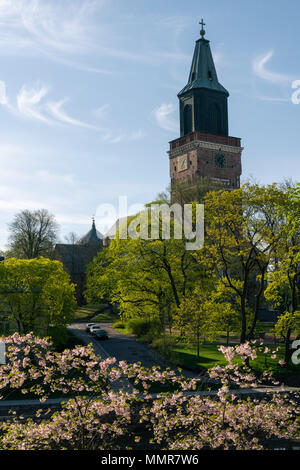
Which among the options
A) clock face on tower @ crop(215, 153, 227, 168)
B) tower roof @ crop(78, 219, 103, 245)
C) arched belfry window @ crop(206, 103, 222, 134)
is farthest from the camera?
tower roof @ crop(78, 219, 103, 245)

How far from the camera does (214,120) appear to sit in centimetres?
7106

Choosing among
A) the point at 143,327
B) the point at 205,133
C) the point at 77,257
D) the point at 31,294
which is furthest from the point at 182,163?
the point at 31,294

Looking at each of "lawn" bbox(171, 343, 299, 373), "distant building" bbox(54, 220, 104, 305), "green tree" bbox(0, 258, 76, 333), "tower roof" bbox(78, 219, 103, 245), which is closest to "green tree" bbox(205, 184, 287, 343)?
"lawn" bbox(171, 343, 299, 373)

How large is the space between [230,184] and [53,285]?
4712 centimetres

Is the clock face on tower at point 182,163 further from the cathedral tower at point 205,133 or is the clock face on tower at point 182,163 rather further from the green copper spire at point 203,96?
the green copper spire at point 203,96

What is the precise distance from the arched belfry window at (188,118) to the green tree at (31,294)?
149 ft

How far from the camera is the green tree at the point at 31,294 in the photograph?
1158 inches

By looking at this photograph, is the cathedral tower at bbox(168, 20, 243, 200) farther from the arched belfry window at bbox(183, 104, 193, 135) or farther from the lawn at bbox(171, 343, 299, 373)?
the lawn at bbox(171, 343, 299, 373)

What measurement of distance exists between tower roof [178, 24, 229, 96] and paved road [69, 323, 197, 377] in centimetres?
3772

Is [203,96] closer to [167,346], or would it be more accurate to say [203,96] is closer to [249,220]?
[249,220]

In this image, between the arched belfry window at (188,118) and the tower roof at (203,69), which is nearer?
the tower roof at (203,69)

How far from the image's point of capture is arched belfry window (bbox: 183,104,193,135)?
2778 inches

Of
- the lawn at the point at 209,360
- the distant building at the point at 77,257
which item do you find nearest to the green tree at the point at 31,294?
the lawn at the point at 209,360
